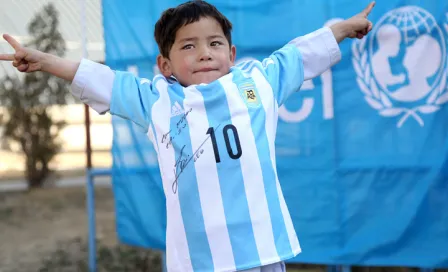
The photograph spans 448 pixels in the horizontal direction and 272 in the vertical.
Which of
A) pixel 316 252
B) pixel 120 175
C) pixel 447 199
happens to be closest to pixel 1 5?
pixel 120 175

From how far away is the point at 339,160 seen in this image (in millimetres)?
3451

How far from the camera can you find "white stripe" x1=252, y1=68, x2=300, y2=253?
87.1 inches

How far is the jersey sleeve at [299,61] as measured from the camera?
2.38 m

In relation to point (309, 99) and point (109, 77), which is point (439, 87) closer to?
point (309, 99)

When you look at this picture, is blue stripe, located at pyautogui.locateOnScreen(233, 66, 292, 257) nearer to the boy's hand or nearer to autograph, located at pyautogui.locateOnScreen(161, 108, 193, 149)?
autograph, located at pyautogui.locateOnScreen(161, 108, 193, 149)

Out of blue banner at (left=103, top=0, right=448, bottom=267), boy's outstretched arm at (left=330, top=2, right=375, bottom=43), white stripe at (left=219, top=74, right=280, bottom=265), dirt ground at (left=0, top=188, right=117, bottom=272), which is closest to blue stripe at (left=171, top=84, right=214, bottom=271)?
white stripe at (left=219, top=74, right=280, bottom=265)

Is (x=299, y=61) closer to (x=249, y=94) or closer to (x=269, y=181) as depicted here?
(x=249, y=94)

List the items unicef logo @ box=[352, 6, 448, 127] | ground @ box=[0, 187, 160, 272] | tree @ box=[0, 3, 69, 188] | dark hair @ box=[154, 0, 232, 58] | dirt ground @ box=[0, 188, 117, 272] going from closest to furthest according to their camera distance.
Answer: dark hair @ box=[154, 0, 232, 58] < unicef logo @ box=[352, 6, 448, 127] < ground @ box=[0, 187, 160, 272] < dirt ground @ box=[0, 188, 117, 272] < tree @ box=[0, 3, 69, 188]

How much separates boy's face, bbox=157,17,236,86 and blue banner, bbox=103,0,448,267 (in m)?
1.23

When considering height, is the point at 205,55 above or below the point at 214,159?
above

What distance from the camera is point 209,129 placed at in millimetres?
2176

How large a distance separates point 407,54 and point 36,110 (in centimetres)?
574

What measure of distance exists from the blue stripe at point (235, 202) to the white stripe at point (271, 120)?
14cm

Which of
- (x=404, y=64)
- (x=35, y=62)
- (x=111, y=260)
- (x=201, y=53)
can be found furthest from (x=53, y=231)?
(x=201, y=53)
